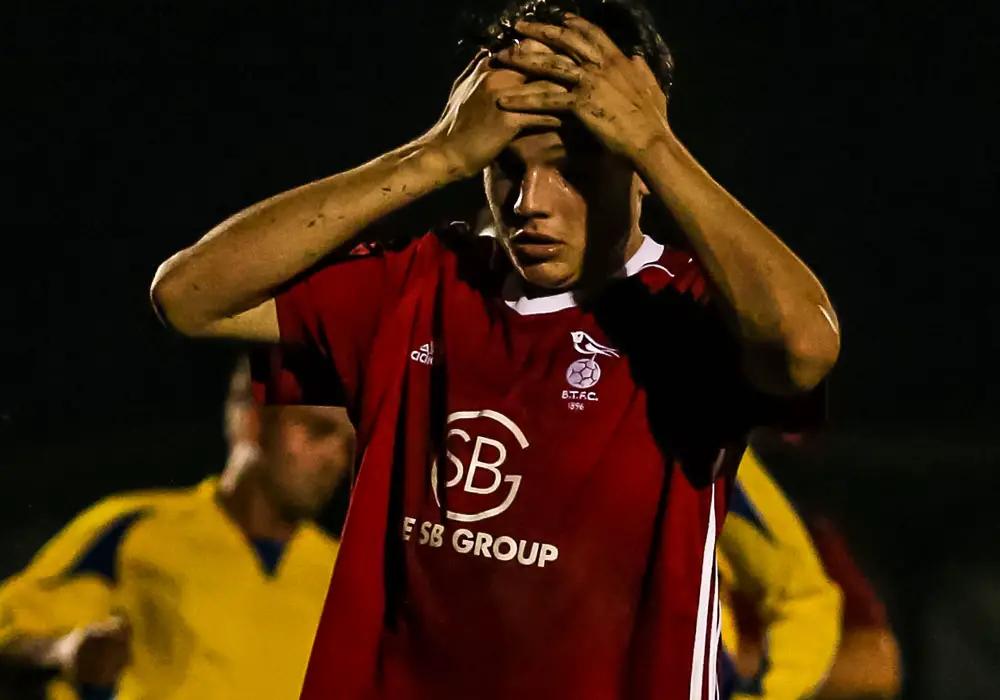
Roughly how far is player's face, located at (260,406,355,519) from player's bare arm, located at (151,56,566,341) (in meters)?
1.13

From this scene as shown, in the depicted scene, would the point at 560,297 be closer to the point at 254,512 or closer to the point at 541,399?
the point at 541,399

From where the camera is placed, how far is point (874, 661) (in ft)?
7.31

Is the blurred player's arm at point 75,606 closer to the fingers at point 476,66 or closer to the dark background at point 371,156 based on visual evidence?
the dark background at point 371,156

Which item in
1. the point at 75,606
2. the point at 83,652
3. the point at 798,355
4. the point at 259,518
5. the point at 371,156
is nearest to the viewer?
the point at 798,355

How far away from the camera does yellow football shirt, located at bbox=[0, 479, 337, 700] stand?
81.3 inches

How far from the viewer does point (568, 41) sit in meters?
0.93

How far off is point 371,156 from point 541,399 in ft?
5.57

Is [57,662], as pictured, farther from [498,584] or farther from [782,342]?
[782,342]

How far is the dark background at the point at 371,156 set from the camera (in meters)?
2.56

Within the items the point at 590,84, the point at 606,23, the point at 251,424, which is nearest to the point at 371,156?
the point at 251,424

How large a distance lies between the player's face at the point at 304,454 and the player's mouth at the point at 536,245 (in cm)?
115

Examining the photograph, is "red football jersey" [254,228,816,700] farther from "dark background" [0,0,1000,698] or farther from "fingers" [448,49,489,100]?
"dark background" [0,0,1000,698]

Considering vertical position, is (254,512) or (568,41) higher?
(568,41)

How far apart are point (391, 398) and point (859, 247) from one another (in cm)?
180
